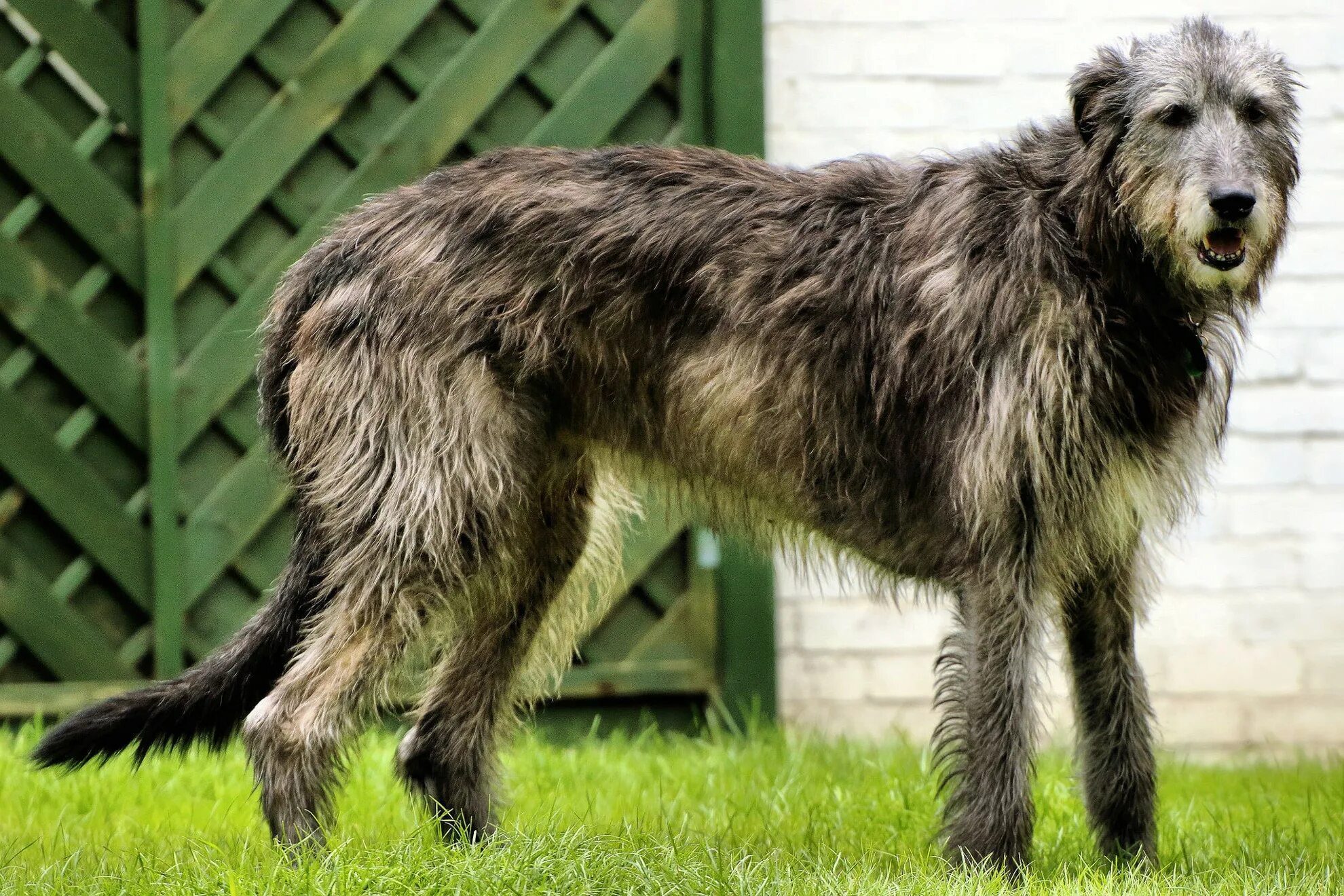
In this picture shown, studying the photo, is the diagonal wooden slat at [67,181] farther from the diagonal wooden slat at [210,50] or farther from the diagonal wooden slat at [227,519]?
the diagonal wooden slat at [227,519]

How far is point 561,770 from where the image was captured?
470 centimetres

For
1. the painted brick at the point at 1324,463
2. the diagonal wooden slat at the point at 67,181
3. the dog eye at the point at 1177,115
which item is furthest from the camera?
the painted brick at the point at 1324,463

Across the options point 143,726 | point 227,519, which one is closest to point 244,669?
point 143,726

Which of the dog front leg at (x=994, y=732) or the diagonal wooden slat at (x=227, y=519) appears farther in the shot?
the diagonal wooden slat at (x=227, y=519)

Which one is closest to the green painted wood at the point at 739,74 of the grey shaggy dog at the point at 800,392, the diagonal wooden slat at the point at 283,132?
the diagonal wooden slat at the point at 283,132

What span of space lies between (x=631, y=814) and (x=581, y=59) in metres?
2.50

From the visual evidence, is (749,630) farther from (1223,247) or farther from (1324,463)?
(1223,247)

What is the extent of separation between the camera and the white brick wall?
5.31 meters

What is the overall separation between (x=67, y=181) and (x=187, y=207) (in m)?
0.37

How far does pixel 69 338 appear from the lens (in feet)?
16.3

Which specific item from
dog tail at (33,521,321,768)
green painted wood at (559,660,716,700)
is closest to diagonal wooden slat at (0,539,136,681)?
dog tail at (33,521,321,768)

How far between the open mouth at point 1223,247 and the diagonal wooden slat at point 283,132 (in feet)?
9.29

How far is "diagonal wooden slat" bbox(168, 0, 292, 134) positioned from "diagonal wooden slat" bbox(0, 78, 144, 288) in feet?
0.96

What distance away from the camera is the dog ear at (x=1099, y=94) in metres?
3.39
